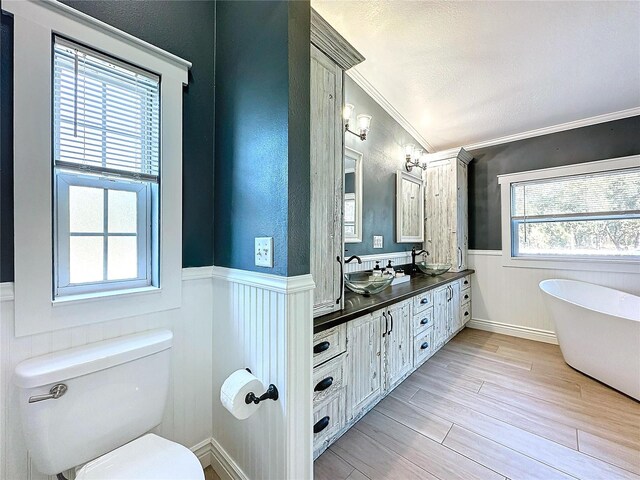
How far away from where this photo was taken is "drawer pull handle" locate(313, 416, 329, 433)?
145 cm

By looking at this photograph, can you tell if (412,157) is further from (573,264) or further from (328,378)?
(328,378)

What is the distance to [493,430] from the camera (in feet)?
5.75

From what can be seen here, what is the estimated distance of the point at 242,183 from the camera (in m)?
1.34

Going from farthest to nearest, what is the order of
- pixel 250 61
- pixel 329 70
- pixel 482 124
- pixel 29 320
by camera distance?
pixel 482 124 < pixel 329 70 < pixel 250 61 < pixel 29 320

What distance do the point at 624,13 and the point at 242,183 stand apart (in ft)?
8.55

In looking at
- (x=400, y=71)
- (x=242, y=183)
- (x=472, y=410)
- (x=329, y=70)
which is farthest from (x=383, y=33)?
(x=472, y=410)

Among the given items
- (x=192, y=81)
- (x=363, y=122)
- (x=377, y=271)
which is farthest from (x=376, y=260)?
A: (x=192, y=81)

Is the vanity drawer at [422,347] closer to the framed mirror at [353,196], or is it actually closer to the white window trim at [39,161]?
the framed mirror at [353,196]

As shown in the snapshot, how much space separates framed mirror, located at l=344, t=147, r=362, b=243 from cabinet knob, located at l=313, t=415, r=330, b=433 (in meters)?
1.37

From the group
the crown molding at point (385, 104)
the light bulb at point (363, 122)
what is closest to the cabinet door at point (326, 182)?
the light bulb at point (363, 122)

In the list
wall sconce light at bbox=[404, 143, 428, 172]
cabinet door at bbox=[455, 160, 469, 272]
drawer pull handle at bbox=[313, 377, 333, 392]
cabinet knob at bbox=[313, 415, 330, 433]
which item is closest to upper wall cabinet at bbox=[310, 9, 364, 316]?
drawer pull handle at bbox=[313, 377, 333, 392]

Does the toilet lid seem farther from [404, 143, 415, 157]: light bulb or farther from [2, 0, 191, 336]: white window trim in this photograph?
[404, 143, 415, 157]: light bulb

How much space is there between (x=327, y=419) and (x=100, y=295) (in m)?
1.30

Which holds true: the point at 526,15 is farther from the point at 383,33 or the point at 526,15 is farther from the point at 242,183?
the point at 242,183
